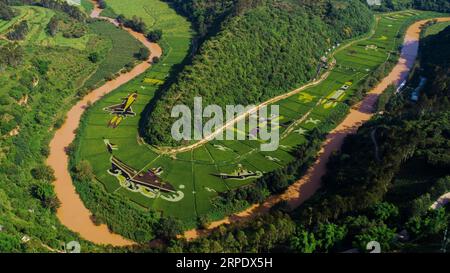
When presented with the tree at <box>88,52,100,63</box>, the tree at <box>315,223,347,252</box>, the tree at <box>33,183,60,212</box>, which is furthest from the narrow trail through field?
the tree at <box>88,52,100,63</box>

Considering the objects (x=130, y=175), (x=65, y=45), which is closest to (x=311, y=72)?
(x=130, y=175)

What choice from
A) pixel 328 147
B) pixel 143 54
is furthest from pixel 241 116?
pixel 143 54

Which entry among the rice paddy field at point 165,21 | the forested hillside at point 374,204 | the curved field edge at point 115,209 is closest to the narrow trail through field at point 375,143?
the forested hillside at point 374,204

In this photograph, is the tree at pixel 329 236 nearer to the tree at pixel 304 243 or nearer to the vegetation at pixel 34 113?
the tree at pixel 304 243

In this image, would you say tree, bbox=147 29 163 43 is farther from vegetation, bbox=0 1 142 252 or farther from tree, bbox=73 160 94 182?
tree, bbox=73 160 94 182

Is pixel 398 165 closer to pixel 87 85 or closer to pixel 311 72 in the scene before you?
pixel 311 72

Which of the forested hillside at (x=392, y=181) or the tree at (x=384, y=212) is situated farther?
the tree at (x=384, y=212)

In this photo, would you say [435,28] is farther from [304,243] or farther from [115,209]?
[115,209]
